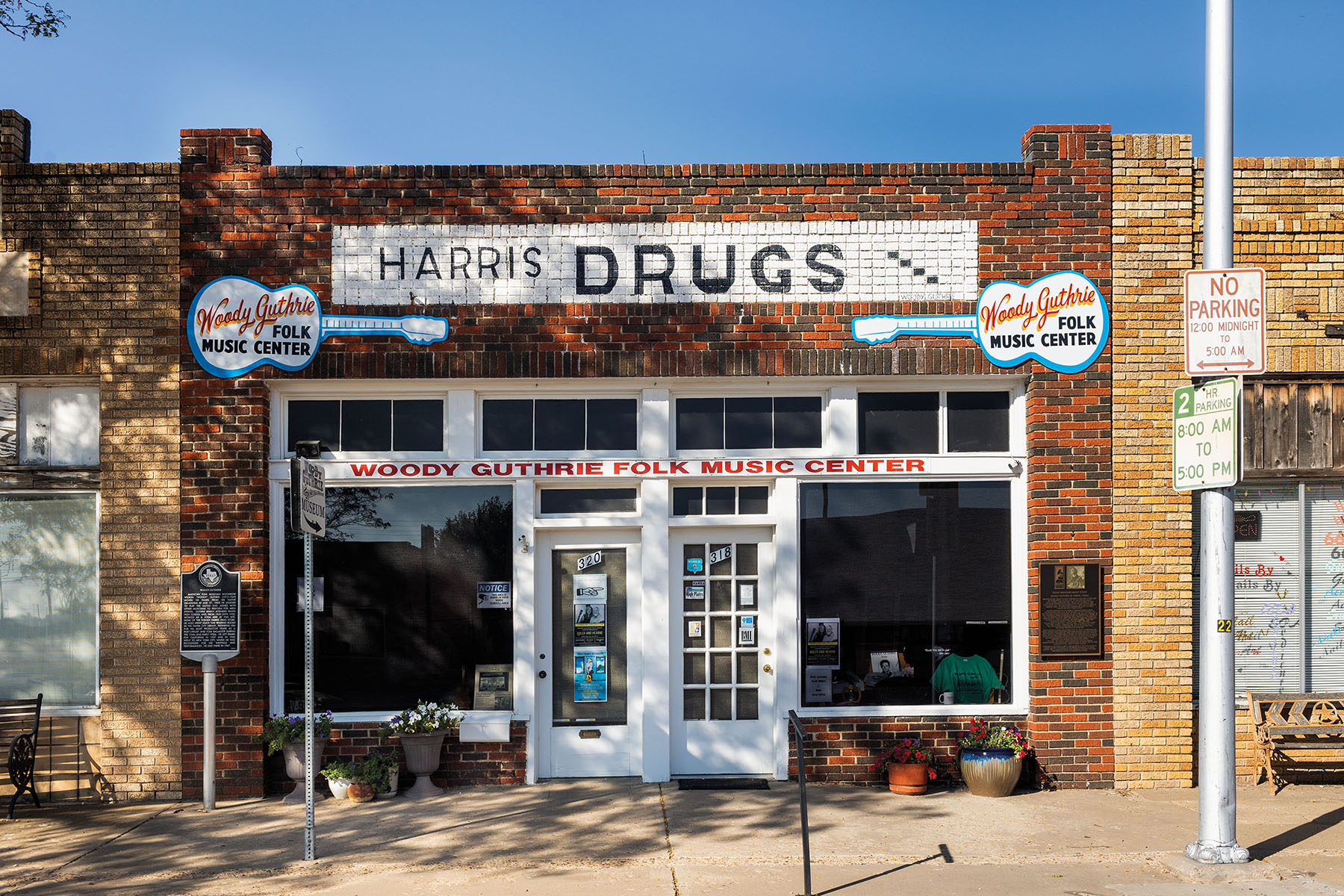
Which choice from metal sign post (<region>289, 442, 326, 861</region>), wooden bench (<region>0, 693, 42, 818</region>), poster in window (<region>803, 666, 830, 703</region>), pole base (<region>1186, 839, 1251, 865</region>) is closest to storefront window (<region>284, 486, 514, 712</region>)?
wooden bench (<region>0, 693, 42, 818</region>)

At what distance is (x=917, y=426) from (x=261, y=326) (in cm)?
596

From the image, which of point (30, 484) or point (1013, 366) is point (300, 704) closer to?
point (30, 484)

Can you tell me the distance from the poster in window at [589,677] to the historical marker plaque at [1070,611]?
3.90m

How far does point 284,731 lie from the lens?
29.9ft

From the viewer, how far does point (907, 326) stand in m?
9.52

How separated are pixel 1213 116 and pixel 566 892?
22.4 ft

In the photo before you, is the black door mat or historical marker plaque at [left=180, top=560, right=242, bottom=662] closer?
historical marker plaque at [left=180, top=560, right=242, bottom=662]

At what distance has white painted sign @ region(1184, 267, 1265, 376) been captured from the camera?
7.26 meters

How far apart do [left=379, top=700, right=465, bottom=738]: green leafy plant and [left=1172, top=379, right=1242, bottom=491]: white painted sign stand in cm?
615

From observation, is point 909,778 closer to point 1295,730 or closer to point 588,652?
point 588,652

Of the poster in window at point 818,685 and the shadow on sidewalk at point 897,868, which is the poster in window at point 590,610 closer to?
the poster in window at point 818,685

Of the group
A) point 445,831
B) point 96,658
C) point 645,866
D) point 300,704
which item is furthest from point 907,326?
point 96,658

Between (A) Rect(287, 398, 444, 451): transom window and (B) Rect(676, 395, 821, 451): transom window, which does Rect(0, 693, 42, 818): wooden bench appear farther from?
(B) Rect(676, 395, 821, 451): transom window

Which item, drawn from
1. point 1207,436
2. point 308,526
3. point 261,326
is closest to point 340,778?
point 308,526
